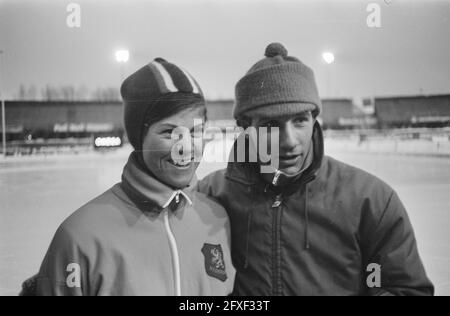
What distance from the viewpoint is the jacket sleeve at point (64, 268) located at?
3.82 ft

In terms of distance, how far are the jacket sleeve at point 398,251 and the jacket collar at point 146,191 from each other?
24.0 inches

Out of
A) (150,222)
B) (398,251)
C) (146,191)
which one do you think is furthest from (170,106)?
(398,251)

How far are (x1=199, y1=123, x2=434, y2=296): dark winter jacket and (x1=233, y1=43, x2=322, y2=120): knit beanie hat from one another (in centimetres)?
13

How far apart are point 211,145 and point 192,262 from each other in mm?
556

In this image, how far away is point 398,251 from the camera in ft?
4.07

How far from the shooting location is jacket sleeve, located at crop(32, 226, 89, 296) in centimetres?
116

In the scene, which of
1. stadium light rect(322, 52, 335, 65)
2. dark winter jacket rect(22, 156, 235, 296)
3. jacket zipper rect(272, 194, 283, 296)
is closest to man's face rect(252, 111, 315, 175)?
jacket zipper rect(272, 194, 283, 296)

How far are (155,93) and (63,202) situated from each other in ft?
3.38

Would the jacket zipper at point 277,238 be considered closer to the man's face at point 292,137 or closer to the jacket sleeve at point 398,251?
the man's face at point 292,137

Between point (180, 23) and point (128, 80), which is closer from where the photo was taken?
point (128, 80)

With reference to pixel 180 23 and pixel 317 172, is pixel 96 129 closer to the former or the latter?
pixel 180 23

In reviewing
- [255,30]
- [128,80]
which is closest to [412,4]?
[255,30]

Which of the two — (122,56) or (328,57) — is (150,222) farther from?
(328,57)

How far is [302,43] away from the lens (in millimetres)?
1731
